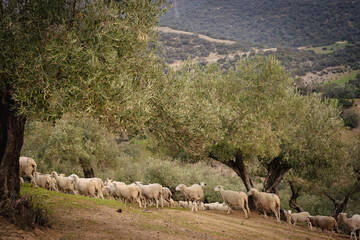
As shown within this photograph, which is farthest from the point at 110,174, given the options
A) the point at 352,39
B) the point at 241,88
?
the point at 352,39

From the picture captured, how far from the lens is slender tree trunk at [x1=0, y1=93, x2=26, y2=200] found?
900cm

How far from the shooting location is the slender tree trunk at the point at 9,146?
900 centimetres

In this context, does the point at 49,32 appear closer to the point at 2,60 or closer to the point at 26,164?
the point at 2,60

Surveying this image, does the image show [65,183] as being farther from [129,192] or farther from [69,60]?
[69,60]

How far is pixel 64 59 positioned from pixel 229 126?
12798 millimetres

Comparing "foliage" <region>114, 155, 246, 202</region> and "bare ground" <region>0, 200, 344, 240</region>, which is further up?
"bare ground" <region>0, 200, 344, 240</region>

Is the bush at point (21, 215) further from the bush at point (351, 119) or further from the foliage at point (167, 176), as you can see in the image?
the bush at point (351, 119)

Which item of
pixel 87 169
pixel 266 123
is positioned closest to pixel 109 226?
pixel 266 123

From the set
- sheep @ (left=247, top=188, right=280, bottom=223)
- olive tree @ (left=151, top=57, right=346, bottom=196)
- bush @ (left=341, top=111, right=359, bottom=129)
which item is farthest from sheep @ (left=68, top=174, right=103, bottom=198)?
bush @ (left=341, top=111, right=359, bottom=129)

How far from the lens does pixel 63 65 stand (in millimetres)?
7211

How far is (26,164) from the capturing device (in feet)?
54.4

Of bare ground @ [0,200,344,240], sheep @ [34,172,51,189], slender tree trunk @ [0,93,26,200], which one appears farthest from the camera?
sheep @ [34,172,51,189]

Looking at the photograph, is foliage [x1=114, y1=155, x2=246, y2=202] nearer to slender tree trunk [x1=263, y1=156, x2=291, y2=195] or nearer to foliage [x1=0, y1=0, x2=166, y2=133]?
slender tree trunk [x1=263, y1=156, x2=291, y2=195]

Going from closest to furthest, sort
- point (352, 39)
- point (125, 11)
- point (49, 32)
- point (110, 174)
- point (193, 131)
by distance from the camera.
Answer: point (49, 32) < point (125, 11) < point (193, 131) < point (110, 174) < point (352, 39)
